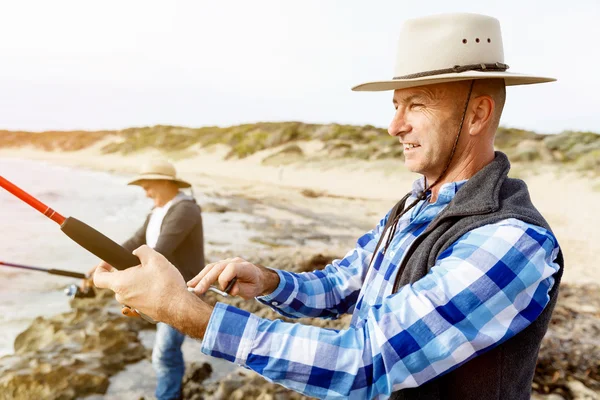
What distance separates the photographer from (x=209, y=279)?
71.4 inches

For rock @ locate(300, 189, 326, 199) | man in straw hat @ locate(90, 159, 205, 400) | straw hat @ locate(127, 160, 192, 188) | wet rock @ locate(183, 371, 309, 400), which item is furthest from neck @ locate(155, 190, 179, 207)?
rock @ locate(300, 189, 326, 199)

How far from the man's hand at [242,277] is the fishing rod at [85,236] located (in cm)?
25

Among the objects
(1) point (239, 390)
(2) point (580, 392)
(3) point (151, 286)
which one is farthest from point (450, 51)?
(2) point (580, 392)

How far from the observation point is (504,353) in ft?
5.08

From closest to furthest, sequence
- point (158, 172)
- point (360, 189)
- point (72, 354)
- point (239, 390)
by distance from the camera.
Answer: point (158, 172), point (239, 390), point (72, 354), point (360, 189)

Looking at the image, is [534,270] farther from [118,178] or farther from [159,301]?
[118,178]

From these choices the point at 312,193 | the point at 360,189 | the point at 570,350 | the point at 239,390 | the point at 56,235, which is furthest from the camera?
the point at 360,189

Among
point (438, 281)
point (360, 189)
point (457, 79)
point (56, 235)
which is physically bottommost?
point (56, 235)

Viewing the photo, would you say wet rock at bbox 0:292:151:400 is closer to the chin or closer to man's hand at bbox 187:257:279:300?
man's hand at bbox 187:257:279:300

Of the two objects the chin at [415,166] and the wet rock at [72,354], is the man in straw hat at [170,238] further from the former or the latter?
the chin at [415,166]

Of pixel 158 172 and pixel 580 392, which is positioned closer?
pixel 158 172

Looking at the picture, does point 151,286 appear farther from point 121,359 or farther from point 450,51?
point 121,359

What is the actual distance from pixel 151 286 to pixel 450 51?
50.5 inches

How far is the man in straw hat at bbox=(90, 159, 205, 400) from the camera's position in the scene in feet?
14.4
